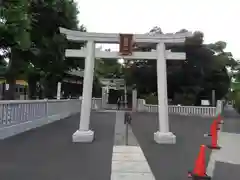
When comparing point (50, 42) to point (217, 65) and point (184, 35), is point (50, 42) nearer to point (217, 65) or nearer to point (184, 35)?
point (184, 35)

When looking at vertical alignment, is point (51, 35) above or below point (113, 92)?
above

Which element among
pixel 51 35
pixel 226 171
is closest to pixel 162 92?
pixel 226 171

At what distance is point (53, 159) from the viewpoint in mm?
7949

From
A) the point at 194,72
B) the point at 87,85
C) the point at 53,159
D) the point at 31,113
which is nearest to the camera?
the point at 53,159

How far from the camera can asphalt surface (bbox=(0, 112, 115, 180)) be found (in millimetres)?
6430

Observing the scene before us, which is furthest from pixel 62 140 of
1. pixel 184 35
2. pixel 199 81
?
pixel 199 81

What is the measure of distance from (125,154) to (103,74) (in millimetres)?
35514

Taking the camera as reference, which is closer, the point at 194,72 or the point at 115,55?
the point at 115,55

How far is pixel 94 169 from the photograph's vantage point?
6.98 m

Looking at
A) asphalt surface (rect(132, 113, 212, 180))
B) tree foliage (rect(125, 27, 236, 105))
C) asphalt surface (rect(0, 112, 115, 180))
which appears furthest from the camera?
tree foliage (rect(125, 27, 236, 105))

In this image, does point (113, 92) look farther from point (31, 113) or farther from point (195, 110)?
point (31, 113)

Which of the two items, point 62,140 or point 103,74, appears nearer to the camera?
point 62,140

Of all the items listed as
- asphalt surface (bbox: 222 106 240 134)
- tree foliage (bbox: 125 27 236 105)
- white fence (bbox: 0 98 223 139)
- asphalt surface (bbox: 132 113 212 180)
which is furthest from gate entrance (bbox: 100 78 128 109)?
asphalt surface (bbox: 132 113 212 180)

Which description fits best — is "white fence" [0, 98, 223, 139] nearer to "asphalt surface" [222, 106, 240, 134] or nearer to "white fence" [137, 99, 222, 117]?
"white fence" [137, 99, 222, 117]
